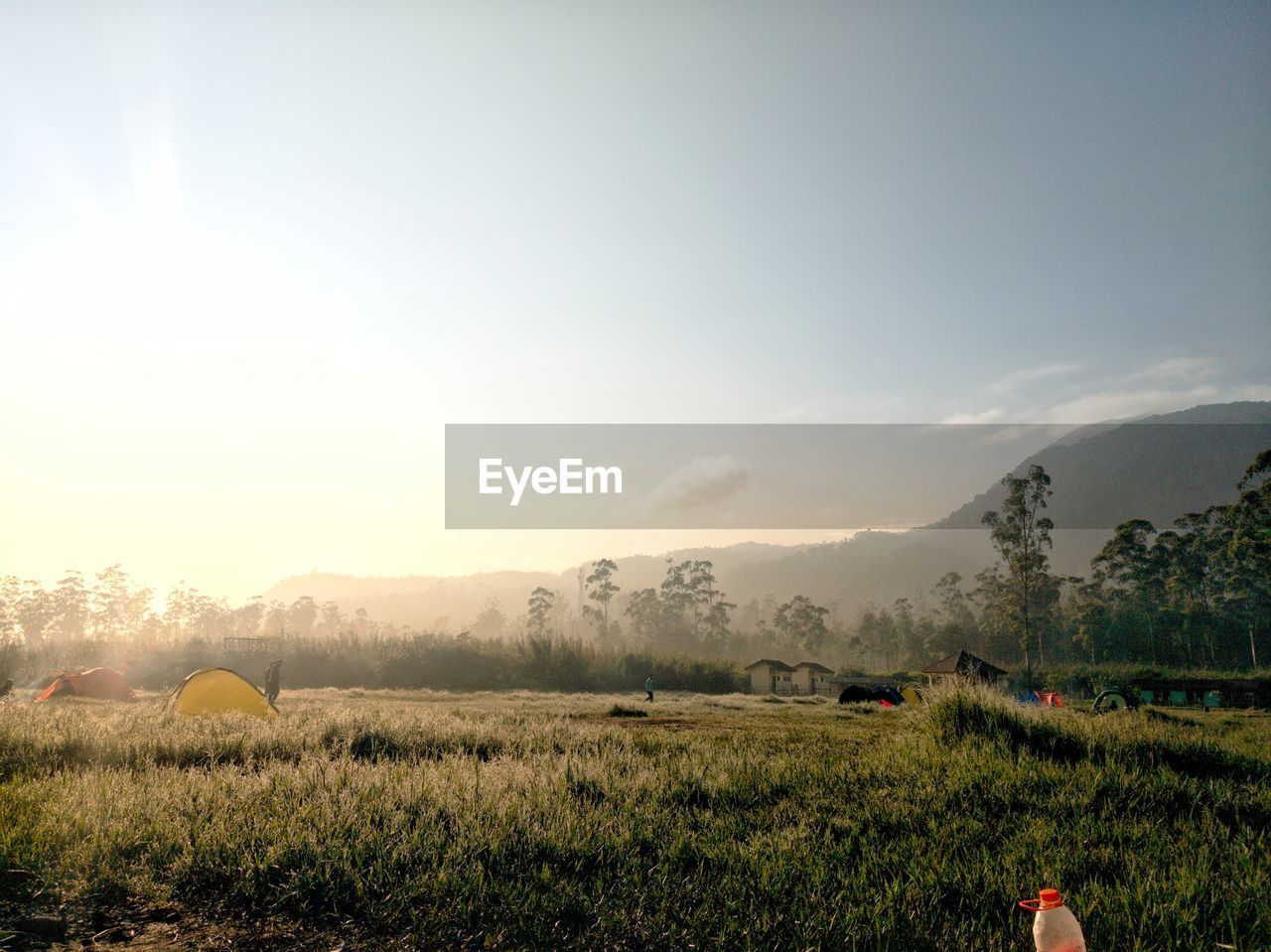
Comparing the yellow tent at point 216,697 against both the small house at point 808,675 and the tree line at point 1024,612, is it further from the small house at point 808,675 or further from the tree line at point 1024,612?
the small house at point 808,675

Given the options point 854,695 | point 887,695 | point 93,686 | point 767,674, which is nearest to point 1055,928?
point 887,695

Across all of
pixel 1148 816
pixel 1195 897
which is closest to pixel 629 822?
pixel 1195 897

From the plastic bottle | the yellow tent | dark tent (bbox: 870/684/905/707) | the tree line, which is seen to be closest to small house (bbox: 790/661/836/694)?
the tree line

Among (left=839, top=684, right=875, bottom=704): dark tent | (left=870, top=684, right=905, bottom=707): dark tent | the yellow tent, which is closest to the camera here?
the yellow tent

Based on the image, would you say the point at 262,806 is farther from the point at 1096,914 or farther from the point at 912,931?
the point at 1096,914

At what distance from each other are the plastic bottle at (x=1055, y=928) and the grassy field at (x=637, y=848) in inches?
19.0

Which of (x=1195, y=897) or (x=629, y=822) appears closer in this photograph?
(x=1195, y=897)

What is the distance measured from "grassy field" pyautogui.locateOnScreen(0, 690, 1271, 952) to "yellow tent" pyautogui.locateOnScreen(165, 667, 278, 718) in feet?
20.4

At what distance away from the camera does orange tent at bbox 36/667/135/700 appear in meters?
28.6

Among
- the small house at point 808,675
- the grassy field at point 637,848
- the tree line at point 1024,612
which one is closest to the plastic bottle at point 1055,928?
the grassy field at point 637,848

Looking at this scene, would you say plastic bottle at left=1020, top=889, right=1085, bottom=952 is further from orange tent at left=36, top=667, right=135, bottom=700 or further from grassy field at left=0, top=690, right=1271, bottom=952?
orange tent at left=36, top=667, right=135, bottom=700

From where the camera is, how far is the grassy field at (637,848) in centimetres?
438

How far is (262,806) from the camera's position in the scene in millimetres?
6395

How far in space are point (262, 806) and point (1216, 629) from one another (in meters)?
107
